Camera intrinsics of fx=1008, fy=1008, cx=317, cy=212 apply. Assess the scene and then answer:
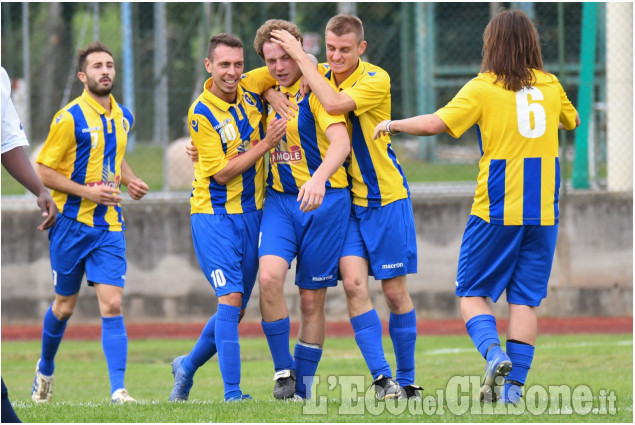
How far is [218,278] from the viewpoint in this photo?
6297 mm

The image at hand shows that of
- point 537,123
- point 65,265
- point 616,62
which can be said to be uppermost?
point 616,62

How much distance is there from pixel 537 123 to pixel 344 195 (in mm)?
1354

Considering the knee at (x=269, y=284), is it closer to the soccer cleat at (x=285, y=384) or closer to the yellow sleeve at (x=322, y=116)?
the soccer cleat at (x=285, y=384)

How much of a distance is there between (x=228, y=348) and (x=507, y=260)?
180 centimetres

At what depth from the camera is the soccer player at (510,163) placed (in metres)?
5.55

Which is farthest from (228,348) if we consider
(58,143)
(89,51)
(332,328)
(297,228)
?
(332,328)

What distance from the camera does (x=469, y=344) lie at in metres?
10.3

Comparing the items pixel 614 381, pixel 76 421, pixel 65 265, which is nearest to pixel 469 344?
pixel 614 381

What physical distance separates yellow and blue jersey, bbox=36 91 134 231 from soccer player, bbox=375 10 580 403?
2.63m

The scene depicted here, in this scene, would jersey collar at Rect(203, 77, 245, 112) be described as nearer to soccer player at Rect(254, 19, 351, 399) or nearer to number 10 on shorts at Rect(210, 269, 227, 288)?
soccer player at Rect(254, 19, 351, 399)

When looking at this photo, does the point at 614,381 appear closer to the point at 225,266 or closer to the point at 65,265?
the point at 225,266

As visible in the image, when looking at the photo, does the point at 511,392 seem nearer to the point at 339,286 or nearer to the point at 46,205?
the point at 46,205

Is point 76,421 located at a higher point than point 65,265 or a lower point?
lower

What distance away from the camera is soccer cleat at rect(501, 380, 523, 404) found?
18.4ft
